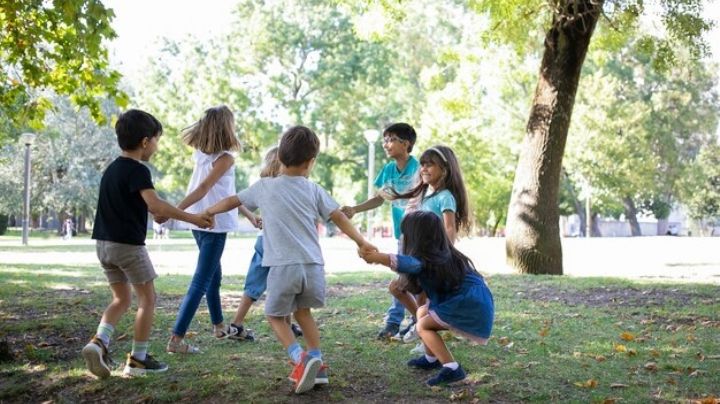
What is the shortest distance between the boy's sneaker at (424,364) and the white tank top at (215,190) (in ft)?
5.57

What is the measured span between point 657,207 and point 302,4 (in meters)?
37.0

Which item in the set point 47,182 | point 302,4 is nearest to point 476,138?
point 302,4

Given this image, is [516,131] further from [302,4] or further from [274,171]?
[274,171]

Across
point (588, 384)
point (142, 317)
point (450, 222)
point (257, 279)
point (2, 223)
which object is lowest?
point (588, 384)

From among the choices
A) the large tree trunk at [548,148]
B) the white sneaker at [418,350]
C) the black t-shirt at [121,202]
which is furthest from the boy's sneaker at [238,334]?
the large tree trunk at [548,148]

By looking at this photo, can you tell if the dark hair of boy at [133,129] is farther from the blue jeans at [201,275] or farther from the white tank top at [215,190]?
the blue jeans at [201,275]

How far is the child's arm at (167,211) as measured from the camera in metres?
5.02

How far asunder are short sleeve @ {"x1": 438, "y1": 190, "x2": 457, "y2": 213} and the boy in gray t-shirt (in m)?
1.06

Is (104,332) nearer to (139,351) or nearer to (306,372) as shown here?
(139,351)

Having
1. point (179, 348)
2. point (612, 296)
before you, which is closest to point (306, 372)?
point (179, 348)

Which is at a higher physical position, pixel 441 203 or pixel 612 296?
pixel 441 203

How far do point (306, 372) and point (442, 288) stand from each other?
102 cm

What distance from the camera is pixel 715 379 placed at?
512 cm

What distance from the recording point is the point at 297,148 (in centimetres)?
483
